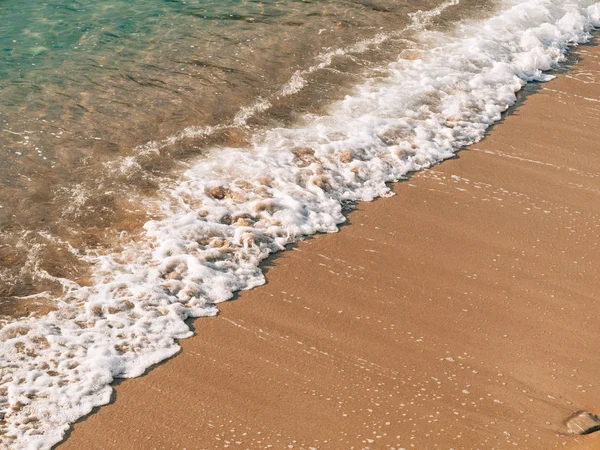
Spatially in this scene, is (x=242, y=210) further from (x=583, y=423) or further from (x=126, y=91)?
(x=583, y=423)

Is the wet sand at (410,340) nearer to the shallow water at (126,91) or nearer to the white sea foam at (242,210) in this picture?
the white sea foam at (242,210)

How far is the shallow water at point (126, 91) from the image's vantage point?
620cm

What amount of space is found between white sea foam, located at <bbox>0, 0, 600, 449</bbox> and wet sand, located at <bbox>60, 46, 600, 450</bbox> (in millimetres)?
213

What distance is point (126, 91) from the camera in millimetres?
8445

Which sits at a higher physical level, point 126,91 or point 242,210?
point 126,91

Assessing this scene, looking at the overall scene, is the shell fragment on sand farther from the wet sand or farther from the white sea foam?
the white sea foam

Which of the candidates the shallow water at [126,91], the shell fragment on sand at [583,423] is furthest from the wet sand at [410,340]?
the shallow water at [126,91]

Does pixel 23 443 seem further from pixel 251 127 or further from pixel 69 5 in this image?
pixel 69 5

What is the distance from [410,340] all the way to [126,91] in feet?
16.0

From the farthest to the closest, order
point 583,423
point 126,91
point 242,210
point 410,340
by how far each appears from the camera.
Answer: point 126,91
point 242,210
point 410,340
point 583,423

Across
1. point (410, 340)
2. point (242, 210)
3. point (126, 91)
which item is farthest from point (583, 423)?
point (126, 91)

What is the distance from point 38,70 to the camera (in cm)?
877

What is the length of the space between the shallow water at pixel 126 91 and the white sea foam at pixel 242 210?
0.30 metres

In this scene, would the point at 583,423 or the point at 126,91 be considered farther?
the point at 126,91
